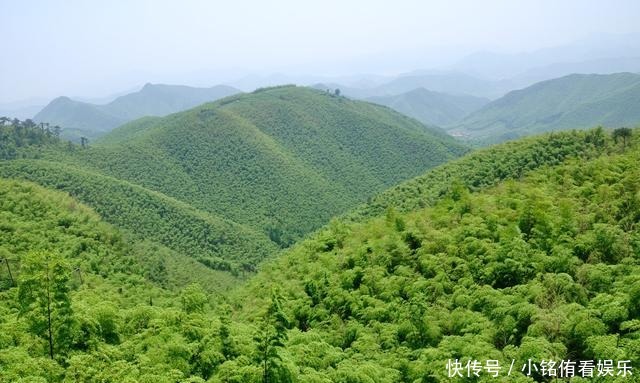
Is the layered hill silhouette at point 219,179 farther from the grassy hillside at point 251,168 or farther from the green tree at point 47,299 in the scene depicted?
the green tree at point 47,299

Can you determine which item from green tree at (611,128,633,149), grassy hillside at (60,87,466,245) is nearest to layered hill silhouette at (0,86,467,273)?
grassy hillside at (60,87,466,245)

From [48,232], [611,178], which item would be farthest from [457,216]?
[48,232]

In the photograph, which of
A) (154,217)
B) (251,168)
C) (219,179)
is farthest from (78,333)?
(251,168)

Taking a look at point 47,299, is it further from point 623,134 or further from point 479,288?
point 623,134

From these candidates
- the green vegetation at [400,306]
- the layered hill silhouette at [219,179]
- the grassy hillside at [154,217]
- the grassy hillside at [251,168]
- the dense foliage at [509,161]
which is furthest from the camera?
the grassy hillside at [251,168]

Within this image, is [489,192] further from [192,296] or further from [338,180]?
[338,180]

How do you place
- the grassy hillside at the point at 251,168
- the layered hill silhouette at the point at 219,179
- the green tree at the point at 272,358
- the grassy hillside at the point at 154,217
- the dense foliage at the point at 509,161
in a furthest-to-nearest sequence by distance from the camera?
the grassy hillside at the point at 251,168 → the layered hill silhouette at the point at 219,179 → the grassy hillside at the point at 154,217 → the dense foliage at the point at 509,161 → the green tree at the point at 272,358

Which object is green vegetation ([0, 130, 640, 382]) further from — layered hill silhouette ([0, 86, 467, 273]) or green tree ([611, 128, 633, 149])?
layered hill silhouette ([0, 86, 467, 273])

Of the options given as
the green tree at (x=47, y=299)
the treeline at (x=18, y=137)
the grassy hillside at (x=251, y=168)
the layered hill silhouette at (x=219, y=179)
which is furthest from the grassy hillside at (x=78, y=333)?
the treeline at (x=18, y=137)
